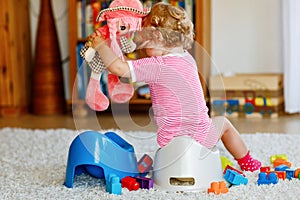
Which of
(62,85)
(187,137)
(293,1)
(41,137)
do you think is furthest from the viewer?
(62,85)

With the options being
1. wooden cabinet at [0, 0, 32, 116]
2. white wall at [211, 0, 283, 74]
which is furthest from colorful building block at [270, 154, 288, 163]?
wooden cabinet at [0, 0, 32, 116]

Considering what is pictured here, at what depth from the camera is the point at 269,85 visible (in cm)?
256

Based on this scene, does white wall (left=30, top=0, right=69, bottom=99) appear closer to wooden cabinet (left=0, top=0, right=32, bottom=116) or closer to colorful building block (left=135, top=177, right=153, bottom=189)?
wooden cabinet (left=0, top=0, right=32, bottom=116)

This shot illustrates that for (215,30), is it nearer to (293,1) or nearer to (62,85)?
(293,1)

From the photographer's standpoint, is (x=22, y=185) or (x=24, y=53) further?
(x=24, y=53)

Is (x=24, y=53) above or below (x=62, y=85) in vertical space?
above

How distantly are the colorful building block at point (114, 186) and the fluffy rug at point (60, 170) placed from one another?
0.05ft

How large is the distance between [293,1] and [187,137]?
4.69ft

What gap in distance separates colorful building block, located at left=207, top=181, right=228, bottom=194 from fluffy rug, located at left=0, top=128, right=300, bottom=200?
→ 0.6 inches

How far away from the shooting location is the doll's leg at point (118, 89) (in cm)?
144

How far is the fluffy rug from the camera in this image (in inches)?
50.2

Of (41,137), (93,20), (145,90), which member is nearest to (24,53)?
(93,20)

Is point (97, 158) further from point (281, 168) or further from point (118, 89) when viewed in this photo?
point (281, 168)

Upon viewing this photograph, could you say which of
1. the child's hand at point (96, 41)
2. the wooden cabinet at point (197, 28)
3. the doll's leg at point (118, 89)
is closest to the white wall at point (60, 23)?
the wooden cabinet at point (197, 28)
